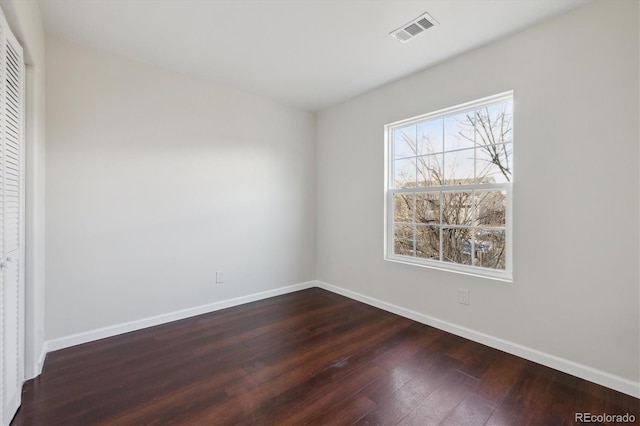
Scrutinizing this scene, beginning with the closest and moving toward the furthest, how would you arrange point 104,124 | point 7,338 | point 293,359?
point 7,338
point 293,359
point 104,124

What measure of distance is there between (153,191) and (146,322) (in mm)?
1307

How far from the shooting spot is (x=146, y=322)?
110 inches

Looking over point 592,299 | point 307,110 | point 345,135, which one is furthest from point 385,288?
point 307,110

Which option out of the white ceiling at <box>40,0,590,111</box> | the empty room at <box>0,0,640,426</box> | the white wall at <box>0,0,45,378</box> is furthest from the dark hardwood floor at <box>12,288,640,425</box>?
the white ceiling at <box>40,0,590,111</box>

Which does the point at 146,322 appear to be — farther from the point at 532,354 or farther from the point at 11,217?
the point at 532,354

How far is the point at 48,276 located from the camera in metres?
2.34

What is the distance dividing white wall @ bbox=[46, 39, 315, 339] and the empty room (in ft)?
0.06

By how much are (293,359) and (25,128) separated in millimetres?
2513

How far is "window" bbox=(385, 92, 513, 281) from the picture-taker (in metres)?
2.51

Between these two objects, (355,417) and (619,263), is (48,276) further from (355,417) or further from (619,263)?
Answer: (619,263)
